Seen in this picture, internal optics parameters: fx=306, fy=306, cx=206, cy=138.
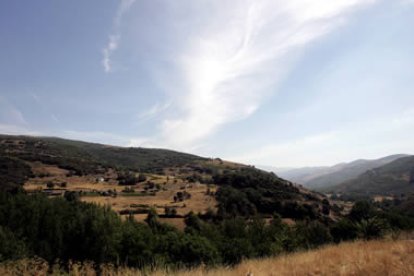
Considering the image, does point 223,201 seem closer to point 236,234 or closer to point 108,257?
point 236,234

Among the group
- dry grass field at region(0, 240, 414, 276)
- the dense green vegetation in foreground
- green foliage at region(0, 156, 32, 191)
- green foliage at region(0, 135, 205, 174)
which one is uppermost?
green foliage at region(0, 135, 205, 174)

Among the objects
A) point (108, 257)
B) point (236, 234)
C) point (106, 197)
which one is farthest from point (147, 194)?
point (108, 257)

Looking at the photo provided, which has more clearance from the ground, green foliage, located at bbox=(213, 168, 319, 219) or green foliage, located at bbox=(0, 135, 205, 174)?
green foliage, located at bbox=(0, 135, 205, 174)

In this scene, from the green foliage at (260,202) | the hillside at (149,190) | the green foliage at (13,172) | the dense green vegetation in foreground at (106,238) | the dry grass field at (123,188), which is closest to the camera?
the dense green vegetation in foreground at (106,238)

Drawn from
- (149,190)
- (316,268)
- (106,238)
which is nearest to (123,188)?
(149,190)

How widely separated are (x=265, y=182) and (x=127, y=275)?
10516 cm

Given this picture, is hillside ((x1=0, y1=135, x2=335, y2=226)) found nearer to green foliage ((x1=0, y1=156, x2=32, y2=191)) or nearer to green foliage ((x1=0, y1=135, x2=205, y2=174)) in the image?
green foliage ((x1=0, y1=156, x2=32, y2=191))

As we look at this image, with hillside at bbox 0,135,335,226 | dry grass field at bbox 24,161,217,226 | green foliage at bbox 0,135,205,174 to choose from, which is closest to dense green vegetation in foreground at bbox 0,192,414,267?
→ dry grass field at bbox 24,161,217,226

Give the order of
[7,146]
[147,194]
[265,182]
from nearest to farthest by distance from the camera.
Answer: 1. [147,194]
2. [265,182]
3. [7,146]

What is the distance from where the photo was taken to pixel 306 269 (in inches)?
229

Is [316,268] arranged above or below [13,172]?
below

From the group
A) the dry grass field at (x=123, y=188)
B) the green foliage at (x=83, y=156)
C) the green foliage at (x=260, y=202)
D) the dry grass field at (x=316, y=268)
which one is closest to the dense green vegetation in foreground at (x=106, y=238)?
the dry grass field at (x=123, y=188)

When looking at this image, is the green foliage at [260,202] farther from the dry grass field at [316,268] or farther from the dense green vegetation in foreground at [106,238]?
the dry grass field at [316,268]

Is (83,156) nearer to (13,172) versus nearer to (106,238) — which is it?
(13,172)
